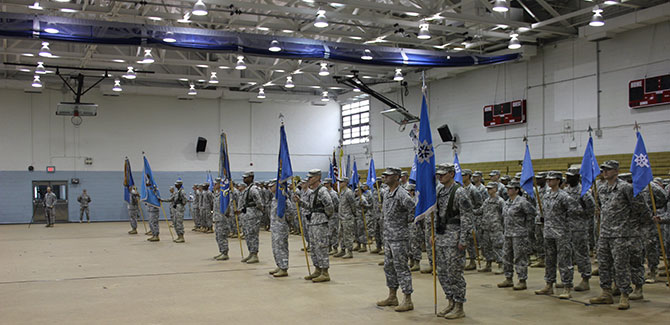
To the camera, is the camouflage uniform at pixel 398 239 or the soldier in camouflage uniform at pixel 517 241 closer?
the camouflage uniform at pixel 398 239

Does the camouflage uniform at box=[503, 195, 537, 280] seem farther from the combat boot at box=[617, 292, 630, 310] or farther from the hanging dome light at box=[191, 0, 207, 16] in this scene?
the hanging dome light at box=[191, 0, 207, 16]

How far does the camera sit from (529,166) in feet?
31.5

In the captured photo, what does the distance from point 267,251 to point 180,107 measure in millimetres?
16521

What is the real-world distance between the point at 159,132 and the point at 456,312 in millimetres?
24061

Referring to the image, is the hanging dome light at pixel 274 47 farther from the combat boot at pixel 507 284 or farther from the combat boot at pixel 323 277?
the combat boot at pixel 507 284

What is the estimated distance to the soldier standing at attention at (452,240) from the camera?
6.65 meters

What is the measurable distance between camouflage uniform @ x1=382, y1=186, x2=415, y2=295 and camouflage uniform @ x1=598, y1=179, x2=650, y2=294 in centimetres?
257

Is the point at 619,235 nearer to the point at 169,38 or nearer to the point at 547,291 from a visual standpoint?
the point at 547,291

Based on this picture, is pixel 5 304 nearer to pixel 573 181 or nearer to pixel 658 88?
pixel 573 181

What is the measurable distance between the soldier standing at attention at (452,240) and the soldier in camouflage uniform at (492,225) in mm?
3957

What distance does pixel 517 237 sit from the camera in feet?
28.6

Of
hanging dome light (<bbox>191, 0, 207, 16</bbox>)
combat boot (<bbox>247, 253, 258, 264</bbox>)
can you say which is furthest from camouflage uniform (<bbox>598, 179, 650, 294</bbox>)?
hanging dome light (<bbox>191, 0, 207, 16</bbox>)

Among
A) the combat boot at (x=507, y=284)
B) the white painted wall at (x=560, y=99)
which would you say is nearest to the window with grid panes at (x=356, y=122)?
the white painted wall at (x=560, y=99)

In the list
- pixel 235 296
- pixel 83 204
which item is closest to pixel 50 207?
pixel 83 204
